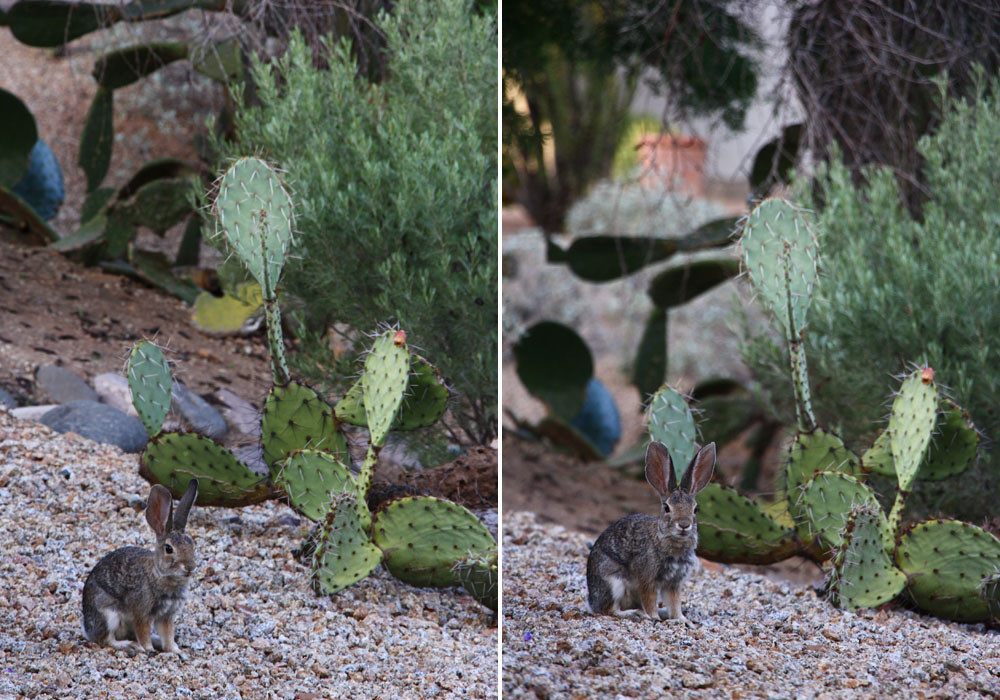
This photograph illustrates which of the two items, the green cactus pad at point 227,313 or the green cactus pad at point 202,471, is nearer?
the green cactus pad at point 202,471

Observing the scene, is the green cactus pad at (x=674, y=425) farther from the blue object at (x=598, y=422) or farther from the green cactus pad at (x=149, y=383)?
the blue object at (x=598, y=422)

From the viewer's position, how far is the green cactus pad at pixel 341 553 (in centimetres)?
278

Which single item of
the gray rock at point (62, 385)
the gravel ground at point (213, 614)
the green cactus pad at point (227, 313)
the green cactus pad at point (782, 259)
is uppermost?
the green cactus pad at point (782, 259)

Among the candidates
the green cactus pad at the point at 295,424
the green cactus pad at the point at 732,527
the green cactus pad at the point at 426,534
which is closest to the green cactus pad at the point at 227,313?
the green cactus pad at the point at 295,424

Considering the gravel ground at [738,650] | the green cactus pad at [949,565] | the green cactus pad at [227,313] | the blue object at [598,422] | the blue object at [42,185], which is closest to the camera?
the gravel ground at [738,650]

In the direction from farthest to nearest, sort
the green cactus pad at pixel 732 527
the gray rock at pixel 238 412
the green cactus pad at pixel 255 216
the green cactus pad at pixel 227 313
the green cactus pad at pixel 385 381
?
the green cactus pad at pixel 227 313 → the gray rock at pixel 238 412 → the green cactus pad at pixel 732 527 → the green cactus pad at pixel 255 216 → the green cactus pad at pixel 385 381

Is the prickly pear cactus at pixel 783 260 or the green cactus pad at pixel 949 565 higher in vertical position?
the prickly pear cactus at pixel 783 260

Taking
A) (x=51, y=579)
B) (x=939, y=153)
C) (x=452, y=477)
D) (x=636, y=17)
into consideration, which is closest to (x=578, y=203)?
(x=636, y=17)

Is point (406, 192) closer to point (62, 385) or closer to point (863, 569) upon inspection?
point (62, 385)

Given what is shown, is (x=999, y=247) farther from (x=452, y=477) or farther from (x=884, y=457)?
(x=452, y=477)

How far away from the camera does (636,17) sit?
5051 millimetres

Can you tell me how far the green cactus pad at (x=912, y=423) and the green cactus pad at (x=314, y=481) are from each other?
1462 mm

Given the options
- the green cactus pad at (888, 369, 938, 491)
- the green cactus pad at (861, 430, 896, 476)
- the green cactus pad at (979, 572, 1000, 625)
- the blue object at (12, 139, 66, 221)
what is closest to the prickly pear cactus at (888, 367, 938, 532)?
the green cactus pad at (888, 369, 938, 491)

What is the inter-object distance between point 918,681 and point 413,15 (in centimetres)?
265
